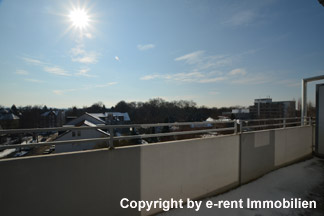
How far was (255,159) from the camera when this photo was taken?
4156 millimetres

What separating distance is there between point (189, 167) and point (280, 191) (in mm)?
2592

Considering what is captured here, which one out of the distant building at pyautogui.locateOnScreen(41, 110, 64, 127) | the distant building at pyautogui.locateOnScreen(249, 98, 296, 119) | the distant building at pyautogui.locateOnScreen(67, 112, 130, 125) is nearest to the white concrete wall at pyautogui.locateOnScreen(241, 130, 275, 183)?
the distant building at pyautogui.locateOnScreen(67, 112, 130, 125)

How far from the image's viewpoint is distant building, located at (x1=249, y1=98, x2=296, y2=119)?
132ft

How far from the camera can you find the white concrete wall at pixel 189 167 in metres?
2.51

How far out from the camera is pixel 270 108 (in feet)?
146

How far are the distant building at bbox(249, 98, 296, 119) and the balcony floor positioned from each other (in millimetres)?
43862

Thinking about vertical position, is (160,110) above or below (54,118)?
above

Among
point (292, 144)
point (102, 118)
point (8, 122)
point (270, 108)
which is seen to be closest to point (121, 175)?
point (292, 144)

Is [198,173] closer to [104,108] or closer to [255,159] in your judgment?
[255,159]

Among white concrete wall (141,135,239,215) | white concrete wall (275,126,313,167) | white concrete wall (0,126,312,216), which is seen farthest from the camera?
white concrete wall (275,126,313,167)

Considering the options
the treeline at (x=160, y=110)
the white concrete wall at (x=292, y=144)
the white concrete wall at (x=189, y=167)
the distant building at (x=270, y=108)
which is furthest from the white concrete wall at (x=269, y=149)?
the distant building at (x=270, y=108)

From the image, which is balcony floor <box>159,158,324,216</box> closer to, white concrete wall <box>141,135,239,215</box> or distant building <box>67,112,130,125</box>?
white concrete wall <box>141,135,239,215</box>

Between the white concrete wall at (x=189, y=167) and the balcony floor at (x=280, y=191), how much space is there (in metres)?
0.26

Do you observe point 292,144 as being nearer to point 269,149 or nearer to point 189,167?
point 269,149
